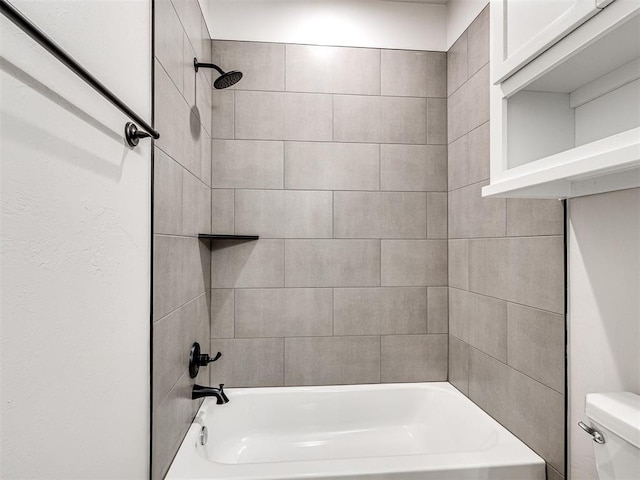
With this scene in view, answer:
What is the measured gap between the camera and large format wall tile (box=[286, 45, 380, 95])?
7.32 feet

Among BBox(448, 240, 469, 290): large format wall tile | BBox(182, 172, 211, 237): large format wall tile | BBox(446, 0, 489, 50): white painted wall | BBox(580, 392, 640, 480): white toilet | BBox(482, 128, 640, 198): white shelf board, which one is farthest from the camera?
BBox(448, 240, 469, 290): large format wall tile

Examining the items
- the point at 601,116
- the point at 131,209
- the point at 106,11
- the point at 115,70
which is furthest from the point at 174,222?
the point at 601,116

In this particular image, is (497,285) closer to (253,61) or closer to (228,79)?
(228,79)

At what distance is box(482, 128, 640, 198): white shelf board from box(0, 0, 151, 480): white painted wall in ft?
3.38

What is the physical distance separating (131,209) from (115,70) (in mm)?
337

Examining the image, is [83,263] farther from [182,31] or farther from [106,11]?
[182,31]

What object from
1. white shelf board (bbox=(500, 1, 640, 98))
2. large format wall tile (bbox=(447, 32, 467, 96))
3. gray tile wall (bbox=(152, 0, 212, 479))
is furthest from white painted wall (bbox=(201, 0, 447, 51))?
white shelf board (bbox=(500, 1, 640, 98))

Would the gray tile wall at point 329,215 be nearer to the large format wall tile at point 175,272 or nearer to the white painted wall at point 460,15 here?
the white painted wall at point 460,15

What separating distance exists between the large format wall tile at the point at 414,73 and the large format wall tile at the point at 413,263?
2.83 feet

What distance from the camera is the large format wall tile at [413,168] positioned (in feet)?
7.48

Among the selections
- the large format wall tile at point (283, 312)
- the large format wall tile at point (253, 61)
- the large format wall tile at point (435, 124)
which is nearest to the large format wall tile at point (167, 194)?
the large format wall tile at point (283, 312)

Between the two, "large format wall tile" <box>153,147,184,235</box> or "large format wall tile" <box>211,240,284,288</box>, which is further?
"large format wall tile" <box>211,240,284,288</box>

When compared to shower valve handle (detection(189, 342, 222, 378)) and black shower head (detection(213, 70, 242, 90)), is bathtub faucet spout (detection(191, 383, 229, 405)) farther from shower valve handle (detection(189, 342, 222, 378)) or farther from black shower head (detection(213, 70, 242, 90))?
black shower head (detection(213, 70, 242, 90))

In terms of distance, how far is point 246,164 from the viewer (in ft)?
7.23
